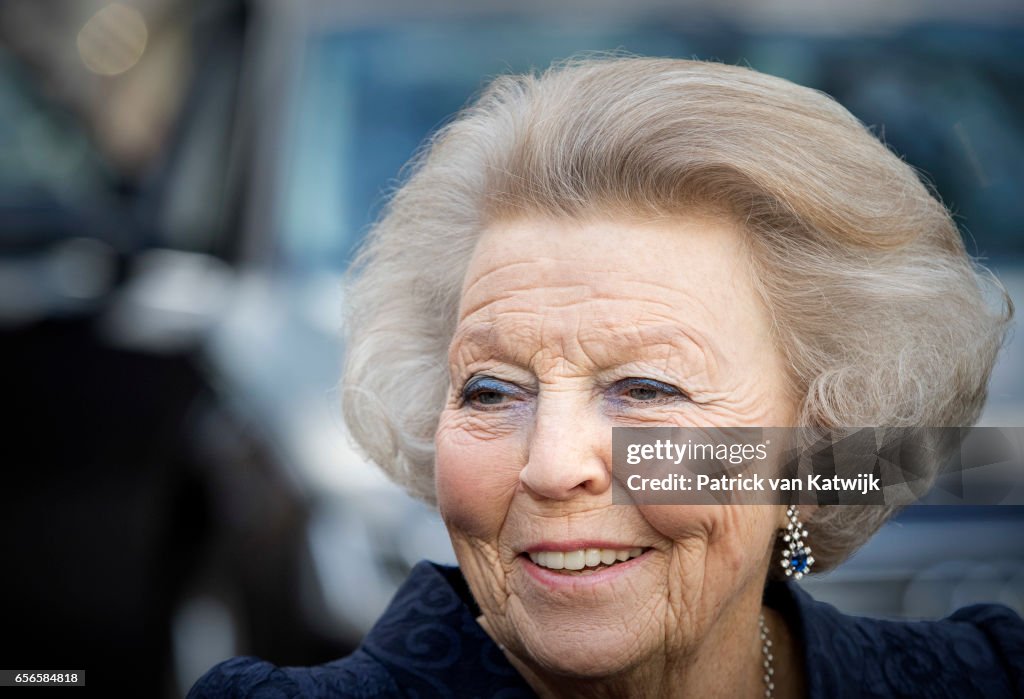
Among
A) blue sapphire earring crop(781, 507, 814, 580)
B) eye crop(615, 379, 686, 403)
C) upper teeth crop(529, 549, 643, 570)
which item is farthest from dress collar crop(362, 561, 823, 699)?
eye crop(615, 379, 686, 403)

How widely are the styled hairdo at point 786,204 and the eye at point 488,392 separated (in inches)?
10.2

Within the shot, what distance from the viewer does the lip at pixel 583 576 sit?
1.84 metres

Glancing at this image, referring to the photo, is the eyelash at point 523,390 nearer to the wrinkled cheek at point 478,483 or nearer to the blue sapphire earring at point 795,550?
the wrinkled cheek at point 478,483

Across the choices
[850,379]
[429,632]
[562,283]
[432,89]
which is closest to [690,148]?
[562,283]

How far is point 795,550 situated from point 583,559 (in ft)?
1.43

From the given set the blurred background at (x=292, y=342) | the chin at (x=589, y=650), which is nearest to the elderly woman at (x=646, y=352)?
Answer: the chin at (x=589, y=650)

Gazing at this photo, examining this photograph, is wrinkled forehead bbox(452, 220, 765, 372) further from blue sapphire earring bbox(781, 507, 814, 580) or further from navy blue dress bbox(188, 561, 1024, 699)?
navy blue dress bbox(188, 561, 1024, 699)

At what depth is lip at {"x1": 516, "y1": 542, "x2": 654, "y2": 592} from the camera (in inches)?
72.5

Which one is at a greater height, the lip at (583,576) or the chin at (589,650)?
the lip at (583,576)

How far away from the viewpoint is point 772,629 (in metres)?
2.24

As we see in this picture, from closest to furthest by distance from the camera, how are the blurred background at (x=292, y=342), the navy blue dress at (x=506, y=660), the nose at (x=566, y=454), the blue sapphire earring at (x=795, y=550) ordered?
the nose at (x=566, y=454), the navy blue dress at (x=506, y=660), the blue sapphire earring at (x=795, y=550), the blurred background at (x=292, y=342)

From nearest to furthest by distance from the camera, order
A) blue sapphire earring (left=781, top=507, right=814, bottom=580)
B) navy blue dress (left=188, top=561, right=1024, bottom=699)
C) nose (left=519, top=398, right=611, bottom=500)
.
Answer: nose (left=519, top=398, right=611, bottom=500), navy blue dress (left=188, top=561, right=1024, bottom=699), blue sapphire earring (left=781, top=507, right=814, bottom=580)

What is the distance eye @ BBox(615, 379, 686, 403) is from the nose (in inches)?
2.3

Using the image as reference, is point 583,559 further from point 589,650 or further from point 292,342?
Result: point 292,342
